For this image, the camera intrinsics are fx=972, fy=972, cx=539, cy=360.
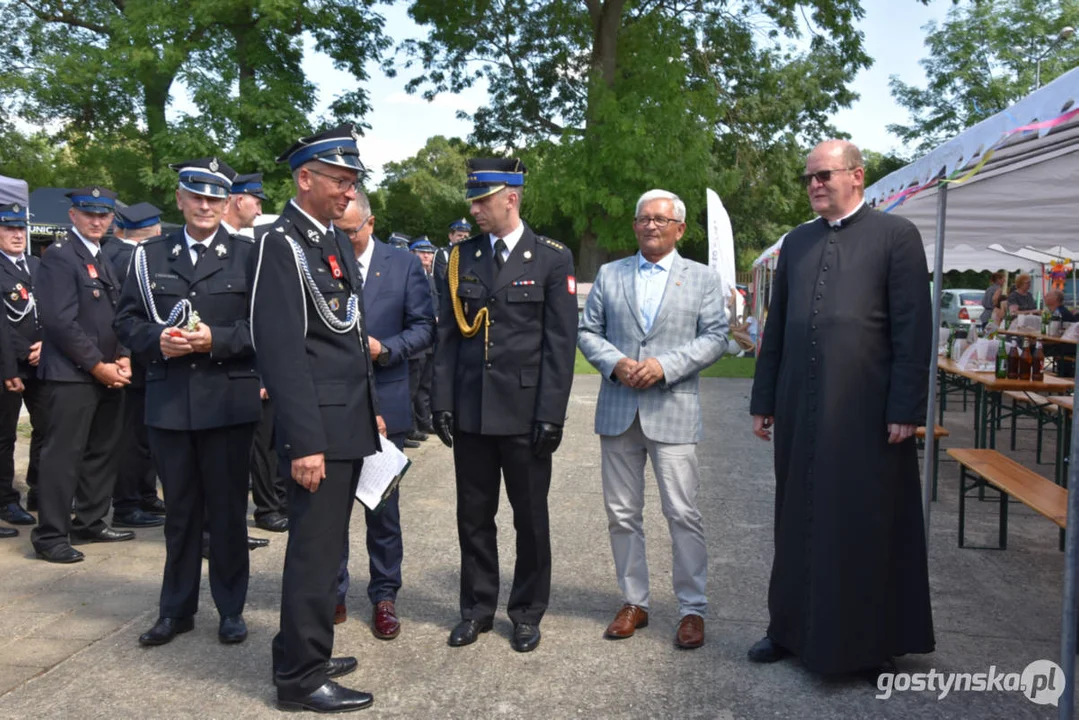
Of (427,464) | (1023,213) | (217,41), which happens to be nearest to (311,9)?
(217,41)

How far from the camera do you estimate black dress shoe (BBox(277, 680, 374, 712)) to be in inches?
148

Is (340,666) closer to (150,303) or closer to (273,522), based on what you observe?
(150,303)

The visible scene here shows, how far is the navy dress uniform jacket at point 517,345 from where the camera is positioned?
4395 mm

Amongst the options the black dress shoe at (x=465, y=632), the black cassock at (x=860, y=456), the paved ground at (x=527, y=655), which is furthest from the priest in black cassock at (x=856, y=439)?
the black dress shoe at (x=465, y=632)

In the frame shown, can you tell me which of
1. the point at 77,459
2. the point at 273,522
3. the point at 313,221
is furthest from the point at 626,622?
the point at 77,459

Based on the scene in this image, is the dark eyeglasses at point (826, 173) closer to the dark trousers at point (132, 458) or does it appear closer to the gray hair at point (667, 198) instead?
the gray hair at point (667, 198)

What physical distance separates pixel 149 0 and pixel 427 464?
19491 mm

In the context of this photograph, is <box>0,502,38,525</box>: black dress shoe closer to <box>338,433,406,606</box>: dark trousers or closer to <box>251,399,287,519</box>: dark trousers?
<box>251,399,287,519</box>: dark trousers

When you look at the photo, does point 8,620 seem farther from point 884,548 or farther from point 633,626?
point 884,548

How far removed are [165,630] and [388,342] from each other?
1.68 metres

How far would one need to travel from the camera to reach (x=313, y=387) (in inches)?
144

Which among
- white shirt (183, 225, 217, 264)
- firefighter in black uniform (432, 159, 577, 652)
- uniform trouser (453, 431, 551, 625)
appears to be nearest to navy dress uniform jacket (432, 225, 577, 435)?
firefighter in black uniform (432, 159, 577, 652)

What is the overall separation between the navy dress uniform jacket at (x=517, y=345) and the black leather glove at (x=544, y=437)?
0.03 meters

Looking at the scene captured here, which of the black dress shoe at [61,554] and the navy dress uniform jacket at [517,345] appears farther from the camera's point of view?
the black dress shoe at [61,554]
